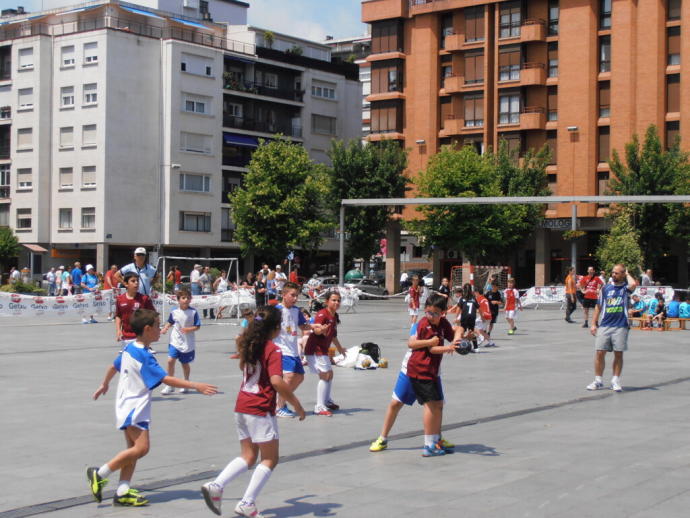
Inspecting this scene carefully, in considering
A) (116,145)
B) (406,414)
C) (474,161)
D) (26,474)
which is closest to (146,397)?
(26,474)

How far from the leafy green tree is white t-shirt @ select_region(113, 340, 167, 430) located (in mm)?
57013

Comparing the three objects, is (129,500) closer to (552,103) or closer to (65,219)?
(552,103)

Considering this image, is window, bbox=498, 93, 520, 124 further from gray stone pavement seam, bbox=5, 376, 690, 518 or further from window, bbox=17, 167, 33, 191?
gray stone pavement seam, bbox=5, 376, 690, 518

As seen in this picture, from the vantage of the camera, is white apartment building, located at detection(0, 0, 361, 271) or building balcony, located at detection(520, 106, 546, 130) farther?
white apartment building, located at detection(0, 0, 361, 271)

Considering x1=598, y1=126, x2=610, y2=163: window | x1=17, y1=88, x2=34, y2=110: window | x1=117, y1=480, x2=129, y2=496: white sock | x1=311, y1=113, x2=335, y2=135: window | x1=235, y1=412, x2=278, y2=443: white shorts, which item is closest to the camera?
x1=235, y1=412, x2=278, y2=443: white shorts

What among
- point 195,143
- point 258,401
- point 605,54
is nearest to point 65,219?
point 195,143

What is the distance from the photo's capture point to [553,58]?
58.5 m

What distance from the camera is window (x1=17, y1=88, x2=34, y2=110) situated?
63500 mm

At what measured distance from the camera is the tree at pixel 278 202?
56.6 m

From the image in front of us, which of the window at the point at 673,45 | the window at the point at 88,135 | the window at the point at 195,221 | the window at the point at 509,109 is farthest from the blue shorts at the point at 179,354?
the window at the point at 195,221

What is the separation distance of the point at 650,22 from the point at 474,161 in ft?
41.1

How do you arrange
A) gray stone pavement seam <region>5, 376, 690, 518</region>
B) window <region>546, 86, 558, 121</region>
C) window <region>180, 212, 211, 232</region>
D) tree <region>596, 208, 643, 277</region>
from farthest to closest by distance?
window <region>180, 212, 211, 232</region>
window <region>546, 86, 558, 121</region>
tree <region>596, 208, 643, 277</region>
gray stone pavement seam <region>5, 376, 690, 518</region>

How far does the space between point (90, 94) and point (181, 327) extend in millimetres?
51612

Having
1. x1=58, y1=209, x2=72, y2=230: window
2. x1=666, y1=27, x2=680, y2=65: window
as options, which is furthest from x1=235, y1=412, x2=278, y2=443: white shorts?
x1=58, y1=209, x2=72, y2=230: window
